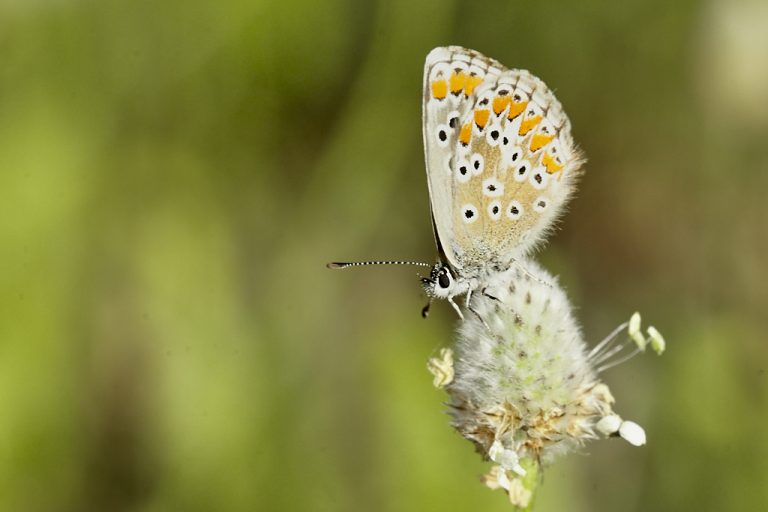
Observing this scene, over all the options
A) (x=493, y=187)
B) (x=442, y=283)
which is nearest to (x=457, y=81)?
(x=493, y=187)

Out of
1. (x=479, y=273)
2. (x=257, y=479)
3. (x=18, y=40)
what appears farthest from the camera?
(x=18, y=40)

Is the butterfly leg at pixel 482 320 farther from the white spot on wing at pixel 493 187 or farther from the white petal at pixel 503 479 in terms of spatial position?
the white spot on wing at pixel 493 187

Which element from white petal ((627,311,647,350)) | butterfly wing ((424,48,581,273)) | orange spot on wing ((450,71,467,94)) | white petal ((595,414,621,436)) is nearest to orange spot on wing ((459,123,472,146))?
butterfly wing ((424,48,581,273))

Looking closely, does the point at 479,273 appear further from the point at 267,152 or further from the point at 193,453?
the point at 267,152

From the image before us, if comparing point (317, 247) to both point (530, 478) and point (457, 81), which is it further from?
point (530, 478)

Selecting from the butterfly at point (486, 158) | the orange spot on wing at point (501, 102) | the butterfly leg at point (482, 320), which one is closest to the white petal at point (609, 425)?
the butterfly leg at point (482, 320)

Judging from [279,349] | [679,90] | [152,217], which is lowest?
[279,349]

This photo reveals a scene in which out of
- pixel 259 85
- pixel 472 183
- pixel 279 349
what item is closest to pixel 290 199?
pixel 259 85

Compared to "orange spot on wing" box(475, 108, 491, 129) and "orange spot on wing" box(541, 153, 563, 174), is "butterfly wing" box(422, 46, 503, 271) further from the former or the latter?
"orange spot on wing" box(541, 153, 563, 174)
